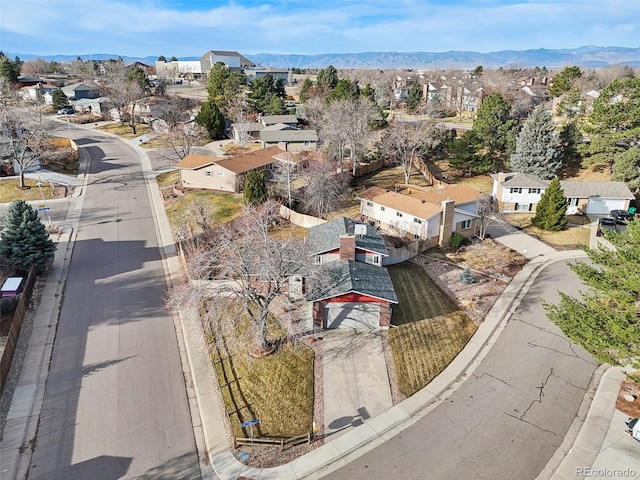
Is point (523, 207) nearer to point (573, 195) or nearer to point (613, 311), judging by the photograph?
point (573, 195)

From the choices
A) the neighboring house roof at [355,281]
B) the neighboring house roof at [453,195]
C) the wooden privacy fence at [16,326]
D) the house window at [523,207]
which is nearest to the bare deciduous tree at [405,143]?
the neighboring house roof at [453,195]

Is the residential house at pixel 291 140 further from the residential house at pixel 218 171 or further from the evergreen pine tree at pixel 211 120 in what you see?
the residential house at pixel 218 171

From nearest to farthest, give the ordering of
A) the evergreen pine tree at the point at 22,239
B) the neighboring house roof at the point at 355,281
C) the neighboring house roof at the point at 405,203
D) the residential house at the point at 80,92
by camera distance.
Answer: the neighboring house roof at the point at 355,281 < the evergreen pine tree at the point at 22,239 < the neighboring house roof at the point at 405,203 < the residential house at the point at 80,92

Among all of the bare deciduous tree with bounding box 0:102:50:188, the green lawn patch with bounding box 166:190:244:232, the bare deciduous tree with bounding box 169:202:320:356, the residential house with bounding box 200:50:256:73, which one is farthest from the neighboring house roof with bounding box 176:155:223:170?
the residential house with bounding box 200:50:256:73

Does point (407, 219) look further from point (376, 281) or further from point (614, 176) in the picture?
point (614, 176)

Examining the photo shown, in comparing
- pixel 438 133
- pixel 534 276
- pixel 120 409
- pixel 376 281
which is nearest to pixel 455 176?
pixel 438 133

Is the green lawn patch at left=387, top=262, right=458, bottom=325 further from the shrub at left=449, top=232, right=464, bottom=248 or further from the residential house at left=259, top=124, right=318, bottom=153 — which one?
the residential house at left=259, top=124, right=318, bottom=153
